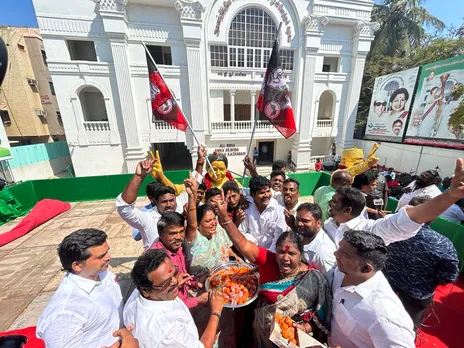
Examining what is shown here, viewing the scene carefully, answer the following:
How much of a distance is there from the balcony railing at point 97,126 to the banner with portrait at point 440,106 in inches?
649

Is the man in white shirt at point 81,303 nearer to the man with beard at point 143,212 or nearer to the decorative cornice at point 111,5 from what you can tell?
the man with beard at point 143,212

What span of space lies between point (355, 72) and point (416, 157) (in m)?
6.42

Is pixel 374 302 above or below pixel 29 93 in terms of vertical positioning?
below

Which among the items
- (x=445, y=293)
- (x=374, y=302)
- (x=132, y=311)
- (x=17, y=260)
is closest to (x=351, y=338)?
(x=374, y=302)

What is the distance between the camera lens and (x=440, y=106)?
885 cm

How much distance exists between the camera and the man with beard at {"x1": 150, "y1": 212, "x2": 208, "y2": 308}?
1882 mm

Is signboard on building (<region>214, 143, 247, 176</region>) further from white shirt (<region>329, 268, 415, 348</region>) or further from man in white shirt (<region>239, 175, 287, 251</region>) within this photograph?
white shirt (<region>329, 268, 415, 348</region>)

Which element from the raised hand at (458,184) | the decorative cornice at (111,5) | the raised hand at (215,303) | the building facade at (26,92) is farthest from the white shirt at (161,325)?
the building facade at (26,92)

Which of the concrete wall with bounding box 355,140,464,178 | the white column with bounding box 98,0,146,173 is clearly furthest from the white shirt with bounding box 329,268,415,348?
the white column with bounding box 98,0,146,173

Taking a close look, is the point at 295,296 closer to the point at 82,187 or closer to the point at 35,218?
the point at 35,218

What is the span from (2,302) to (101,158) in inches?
381

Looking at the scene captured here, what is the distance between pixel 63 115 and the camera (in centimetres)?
1098

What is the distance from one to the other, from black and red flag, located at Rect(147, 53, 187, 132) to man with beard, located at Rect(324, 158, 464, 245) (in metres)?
3.10

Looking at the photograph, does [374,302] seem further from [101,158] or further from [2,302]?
[101,158]
